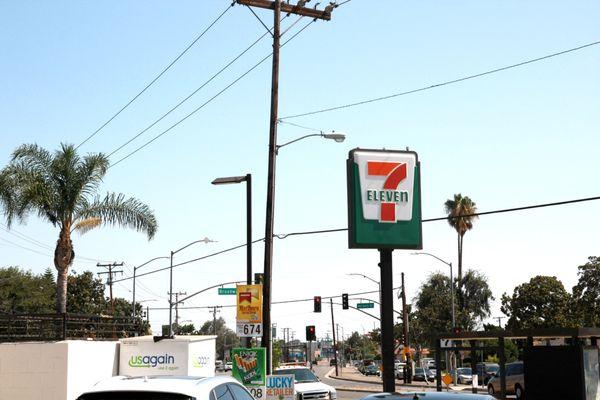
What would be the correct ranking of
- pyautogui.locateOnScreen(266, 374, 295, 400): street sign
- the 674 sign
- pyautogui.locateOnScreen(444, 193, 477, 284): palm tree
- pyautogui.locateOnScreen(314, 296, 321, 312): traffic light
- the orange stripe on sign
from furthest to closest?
1. pyautogui.locateOnScreen(444, 193, 477, 284): palm tree
2. pyautogui.locateOnScreen(314, 296, 321, 312): traffic light
3. the 674 sign
4. pyautogui.locateOnScreen(266, 374, 295, 400): street sign
5. the orange stripe on sign

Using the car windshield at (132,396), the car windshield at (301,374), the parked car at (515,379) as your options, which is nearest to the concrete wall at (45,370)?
the car windshield at (301,374)

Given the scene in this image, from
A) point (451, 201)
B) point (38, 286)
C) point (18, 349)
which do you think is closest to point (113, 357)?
point (18, 349)

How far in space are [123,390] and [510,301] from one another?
284 ft

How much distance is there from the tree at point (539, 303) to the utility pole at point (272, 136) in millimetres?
66842

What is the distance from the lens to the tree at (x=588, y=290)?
86312 mm

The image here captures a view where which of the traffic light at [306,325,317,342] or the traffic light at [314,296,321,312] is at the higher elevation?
the traffic light at [314,296,321,312]

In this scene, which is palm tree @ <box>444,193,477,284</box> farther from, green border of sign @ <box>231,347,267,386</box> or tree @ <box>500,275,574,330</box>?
green border of sign @ <box>231,347,267,386</box>

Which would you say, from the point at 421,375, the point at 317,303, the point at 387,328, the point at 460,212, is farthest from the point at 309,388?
the point at 460,212

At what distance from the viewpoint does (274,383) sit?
21.9 meters

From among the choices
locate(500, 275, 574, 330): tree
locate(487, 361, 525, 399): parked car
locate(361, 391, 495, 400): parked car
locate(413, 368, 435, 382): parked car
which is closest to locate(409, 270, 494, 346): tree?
locate(500, 275, 574, 330): tree

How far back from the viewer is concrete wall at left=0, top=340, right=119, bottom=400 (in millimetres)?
26219

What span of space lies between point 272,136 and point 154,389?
56.3 feet

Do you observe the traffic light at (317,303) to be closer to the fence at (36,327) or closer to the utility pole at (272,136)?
the fence at (36,327)

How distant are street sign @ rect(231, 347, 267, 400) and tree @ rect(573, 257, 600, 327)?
70.0 meters
